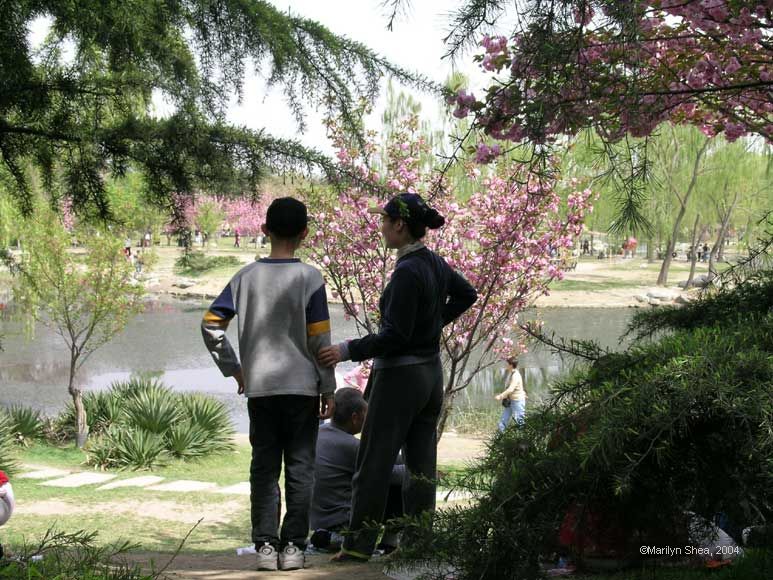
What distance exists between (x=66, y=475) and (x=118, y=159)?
317 inches

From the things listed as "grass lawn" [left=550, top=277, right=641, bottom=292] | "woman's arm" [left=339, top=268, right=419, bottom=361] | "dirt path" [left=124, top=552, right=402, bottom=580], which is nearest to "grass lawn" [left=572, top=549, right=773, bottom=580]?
"dirt path" [left=124, top=552, right=402, bottom=580]

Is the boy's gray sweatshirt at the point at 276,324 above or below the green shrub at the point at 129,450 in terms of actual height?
above

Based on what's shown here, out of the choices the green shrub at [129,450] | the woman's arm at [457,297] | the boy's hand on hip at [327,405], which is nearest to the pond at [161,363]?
the green shrub at [129,450]

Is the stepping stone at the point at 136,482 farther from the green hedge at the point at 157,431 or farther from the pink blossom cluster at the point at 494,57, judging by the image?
the pink blossom cluster at the point at 494,57

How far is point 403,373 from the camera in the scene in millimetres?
3924

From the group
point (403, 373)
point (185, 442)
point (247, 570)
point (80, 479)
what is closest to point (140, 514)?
point (80, 479)

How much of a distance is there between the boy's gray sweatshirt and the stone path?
19.1ft

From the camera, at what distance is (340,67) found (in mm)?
3428

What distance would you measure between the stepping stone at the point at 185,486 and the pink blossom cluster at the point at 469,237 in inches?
97.5

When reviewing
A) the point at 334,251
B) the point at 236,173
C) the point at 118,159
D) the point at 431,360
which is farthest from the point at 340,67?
the point at 334,251

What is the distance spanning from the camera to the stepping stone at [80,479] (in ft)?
32.2

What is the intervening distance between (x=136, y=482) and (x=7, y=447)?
85.5 inches

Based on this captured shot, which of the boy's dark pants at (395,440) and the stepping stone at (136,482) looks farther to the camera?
the stepping stone at (136,482)

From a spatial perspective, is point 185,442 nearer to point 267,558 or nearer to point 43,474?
point 43,474
